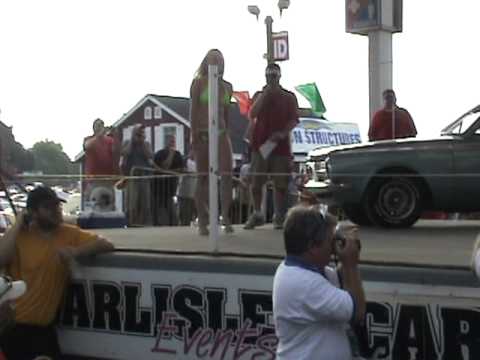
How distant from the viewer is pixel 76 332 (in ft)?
22.7

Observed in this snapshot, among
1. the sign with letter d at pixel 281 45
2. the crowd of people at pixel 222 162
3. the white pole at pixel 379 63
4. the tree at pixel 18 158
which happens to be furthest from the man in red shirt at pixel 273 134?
the sign with letter d at pixel 281 45

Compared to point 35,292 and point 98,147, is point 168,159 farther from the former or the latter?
point 35,292

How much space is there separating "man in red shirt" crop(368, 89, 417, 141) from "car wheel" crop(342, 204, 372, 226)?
7.16 ft

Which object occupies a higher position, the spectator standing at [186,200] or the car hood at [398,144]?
the car hood at [398,144]

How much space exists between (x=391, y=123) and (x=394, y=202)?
2502 mm

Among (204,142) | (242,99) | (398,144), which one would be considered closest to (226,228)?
(204,142)

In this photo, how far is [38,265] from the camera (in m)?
6.53

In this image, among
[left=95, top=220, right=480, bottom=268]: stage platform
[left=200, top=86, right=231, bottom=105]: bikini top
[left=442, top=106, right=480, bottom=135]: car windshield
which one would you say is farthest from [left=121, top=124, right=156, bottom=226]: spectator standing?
[left=442, top=106, right=480, bottom=135]: car windshield

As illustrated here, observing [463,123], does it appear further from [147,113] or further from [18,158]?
[147,113]

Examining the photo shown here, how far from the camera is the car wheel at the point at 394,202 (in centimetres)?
912

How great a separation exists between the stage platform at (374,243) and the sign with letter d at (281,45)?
14391 millimetres

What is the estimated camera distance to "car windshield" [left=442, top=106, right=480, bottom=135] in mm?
9373

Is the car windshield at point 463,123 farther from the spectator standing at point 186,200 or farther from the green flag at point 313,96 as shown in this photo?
the green flag at point 313,96

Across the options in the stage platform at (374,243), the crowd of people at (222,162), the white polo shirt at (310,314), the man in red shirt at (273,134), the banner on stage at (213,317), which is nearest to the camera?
the white polo shirt at (310,314)
